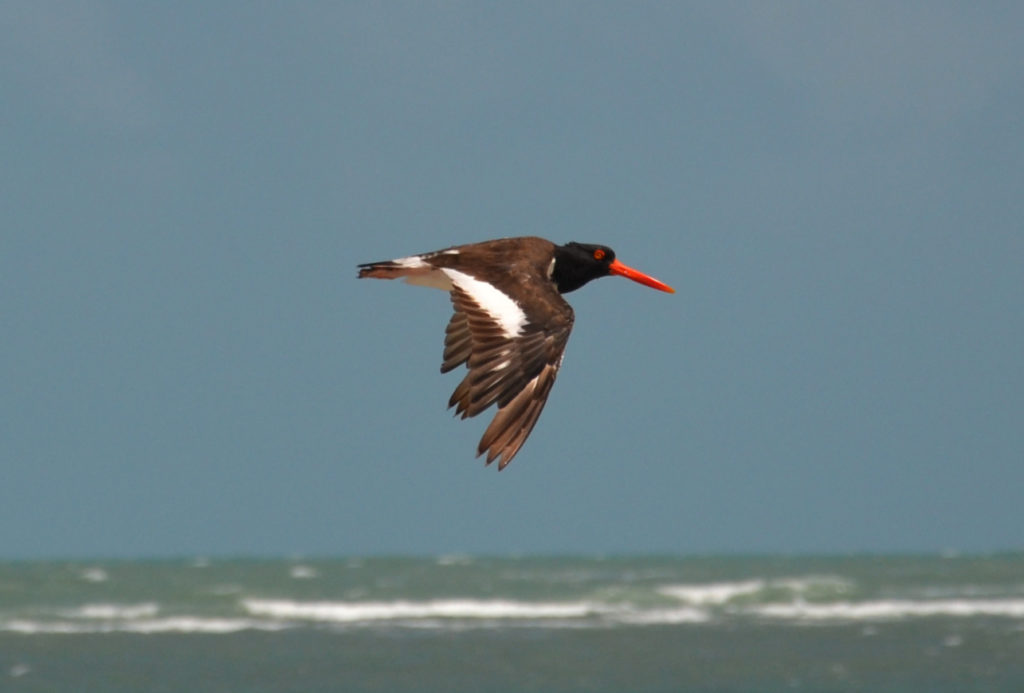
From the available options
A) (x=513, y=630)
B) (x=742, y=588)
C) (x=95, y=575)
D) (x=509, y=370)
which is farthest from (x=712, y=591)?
(x=509, y=370)

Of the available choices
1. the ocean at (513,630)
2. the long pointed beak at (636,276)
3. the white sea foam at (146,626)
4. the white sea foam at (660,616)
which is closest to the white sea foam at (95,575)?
the ocean at (513,630)

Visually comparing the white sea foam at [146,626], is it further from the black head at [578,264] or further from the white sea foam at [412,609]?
the black head at [578,264]

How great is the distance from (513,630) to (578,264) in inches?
672

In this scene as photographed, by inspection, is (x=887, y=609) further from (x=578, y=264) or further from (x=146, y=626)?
(x=578, y=264)

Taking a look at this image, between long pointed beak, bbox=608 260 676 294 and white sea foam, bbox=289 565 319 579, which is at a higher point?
long pointed beak, bbox=608 260 676 294

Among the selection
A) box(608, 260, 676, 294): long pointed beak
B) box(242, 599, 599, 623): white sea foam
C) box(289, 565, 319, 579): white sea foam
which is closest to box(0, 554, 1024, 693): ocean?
box(242, 599, 599, 623): white sea foam

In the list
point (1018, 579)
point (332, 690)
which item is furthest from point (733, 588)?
point (332, 690)

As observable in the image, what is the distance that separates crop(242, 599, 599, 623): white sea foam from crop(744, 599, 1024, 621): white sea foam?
142 inches

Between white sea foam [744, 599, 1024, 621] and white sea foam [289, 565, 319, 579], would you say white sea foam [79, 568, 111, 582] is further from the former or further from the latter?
white sea foam [744, 599, 1024, 621]

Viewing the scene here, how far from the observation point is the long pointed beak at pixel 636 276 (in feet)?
28.7

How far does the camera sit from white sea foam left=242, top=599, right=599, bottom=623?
27453 millimetres

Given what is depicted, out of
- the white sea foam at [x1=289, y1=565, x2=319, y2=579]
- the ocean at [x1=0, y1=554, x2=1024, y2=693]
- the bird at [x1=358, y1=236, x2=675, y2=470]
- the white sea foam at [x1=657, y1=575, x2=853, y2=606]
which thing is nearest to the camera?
the bird at [x1=358, y1=236, x2=675, y2=470]

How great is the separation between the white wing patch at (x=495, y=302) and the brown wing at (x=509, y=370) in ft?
0.08

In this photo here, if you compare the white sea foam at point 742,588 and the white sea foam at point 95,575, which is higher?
the white sea foam at point 95,575
